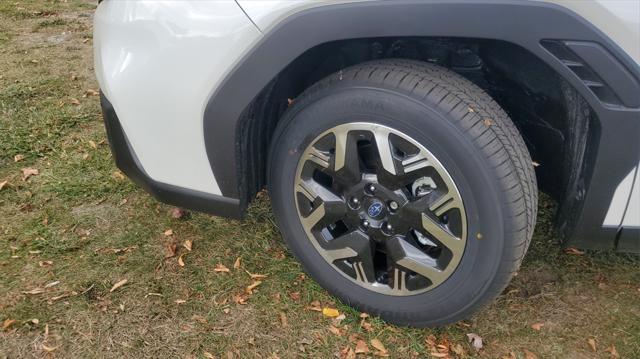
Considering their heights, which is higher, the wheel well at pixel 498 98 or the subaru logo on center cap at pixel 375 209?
the wheel well at pixel 498 98

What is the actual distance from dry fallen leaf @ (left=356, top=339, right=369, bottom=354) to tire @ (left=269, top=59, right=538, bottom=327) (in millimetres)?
218

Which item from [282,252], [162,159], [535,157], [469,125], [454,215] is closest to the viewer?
[469,125]

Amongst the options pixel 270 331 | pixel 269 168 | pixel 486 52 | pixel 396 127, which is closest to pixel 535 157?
pixel 486 52

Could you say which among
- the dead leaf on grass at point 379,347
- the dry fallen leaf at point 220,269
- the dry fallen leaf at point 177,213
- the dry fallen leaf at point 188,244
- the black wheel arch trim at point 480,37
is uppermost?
the black wheel arch trim at point 480,37

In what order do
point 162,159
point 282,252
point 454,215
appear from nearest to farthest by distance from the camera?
point 454,215
point 162,159
point 282,252

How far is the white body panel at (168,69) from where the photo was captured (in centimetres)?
190

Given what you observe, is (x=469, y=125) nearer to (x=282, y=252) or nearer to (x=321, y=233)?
(x=321, y=233)

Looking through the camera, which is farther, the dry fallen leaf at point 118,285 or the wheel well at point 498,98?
the dry fallen leaf at point 118,285

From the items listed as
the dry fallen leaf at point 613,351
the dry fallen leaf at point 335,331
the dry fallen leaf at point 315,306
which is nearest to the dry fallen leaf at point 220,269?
the dry fallen leaf at point 315,306

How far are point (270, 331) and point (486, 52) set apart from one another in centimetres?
137

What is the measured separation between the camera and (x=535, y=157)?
2.39 meters

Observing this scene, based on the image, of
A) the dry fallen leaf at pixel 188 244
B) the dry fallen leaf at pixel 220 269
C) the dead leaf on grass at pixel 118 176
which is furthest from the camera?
the dead leaf on grass at pixel 118 176

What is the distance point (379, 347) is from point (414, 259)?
42 cm

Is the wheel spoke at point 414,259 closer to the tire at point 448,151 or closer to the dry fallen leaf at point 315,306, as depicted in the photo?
the tire at point 448,151
